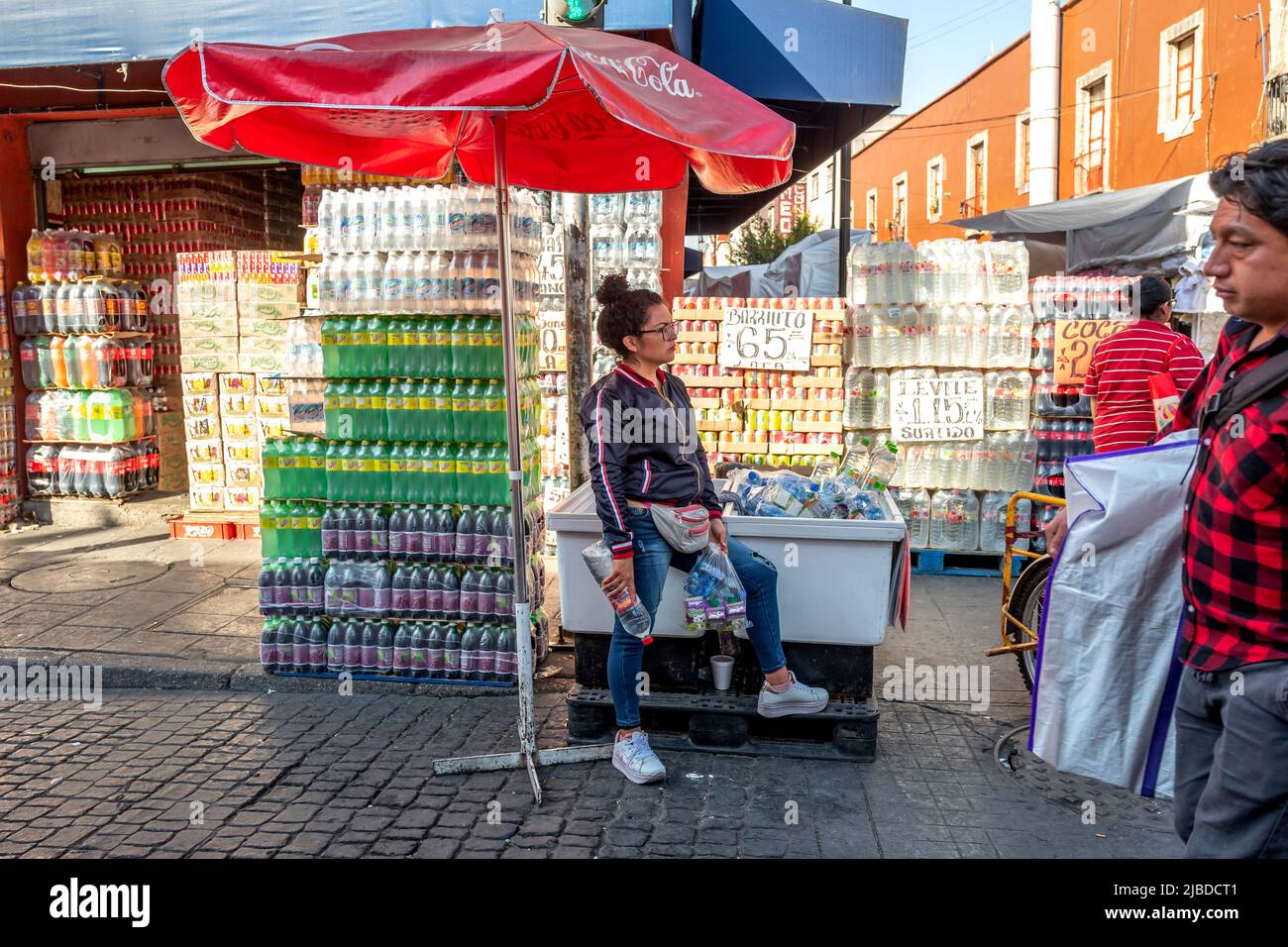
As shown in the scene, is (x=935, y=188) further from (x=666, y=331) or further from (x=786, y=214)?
(x=666, y=331)

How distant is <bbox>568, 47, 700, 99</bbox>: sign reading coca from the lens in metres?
3.62

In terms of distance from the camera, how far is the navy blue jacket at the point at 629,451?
411 cm

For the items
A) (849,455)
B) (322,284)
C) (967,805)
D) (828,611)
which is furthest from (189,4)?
(967,805)

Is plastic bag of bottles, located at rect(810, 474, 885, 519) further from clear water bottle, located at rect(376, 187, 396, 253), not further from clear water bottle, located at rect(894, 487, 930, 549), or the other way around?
clear water bottle, located at rect(894, 487, 930, 549)

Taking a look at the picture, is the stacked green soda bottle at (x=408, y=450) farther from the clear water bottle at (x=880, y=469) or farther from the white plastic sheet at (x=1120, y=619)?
the white plastic sheet at (x=1120, y=619)

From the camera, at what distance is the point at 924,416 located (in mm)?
7938

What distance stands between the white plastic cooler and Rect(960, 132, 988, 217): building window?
24106 millimetres

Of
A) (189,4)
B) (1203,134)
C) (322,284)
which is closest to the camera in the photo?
(322,284)

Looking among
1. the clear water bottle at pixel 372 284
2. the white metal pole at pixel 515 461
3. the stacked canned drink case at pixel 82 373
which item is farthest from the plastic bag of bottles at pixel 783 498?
the stacked canned drink case at pixel 82 373

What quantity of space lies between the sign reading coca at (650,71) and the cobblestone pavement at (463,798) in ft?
9.27

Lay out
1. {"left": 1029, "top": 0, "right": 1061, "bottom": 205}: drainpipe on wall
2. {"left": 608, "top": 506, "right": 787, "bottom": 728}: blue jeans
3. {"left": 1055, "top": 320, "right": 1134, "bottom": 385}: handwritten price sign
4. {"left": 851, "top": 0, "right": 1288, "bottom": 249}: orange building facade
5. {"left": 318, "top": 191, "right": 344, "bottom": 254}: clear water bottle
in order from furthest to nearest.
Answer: {"left": 1029, "top": 0, "right": 1061, "bottom": 205}: drainpipe on wall, {"left": 851, "top": 0, "right": 1288, "bottom": 249}: orange building facade, {"left": 1055, "top": 320, "right": 1134, "bottom": 385}: handwritten price sign, {"left": 318, "top": 191, "right": 344, "bottom": 254}: clear water bottle, {"left": 608, "top": 506, "right": 787, "bottom": 728}: blue jeans

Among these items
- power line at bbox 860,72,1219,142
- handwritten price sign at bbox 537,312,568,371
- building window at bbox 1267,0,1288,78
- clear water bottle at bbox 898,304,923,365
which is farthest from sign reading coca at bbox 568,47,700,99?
power line at bbox 860,72,1219,142

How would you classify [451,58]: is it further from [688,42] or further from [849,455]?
[688,42]
